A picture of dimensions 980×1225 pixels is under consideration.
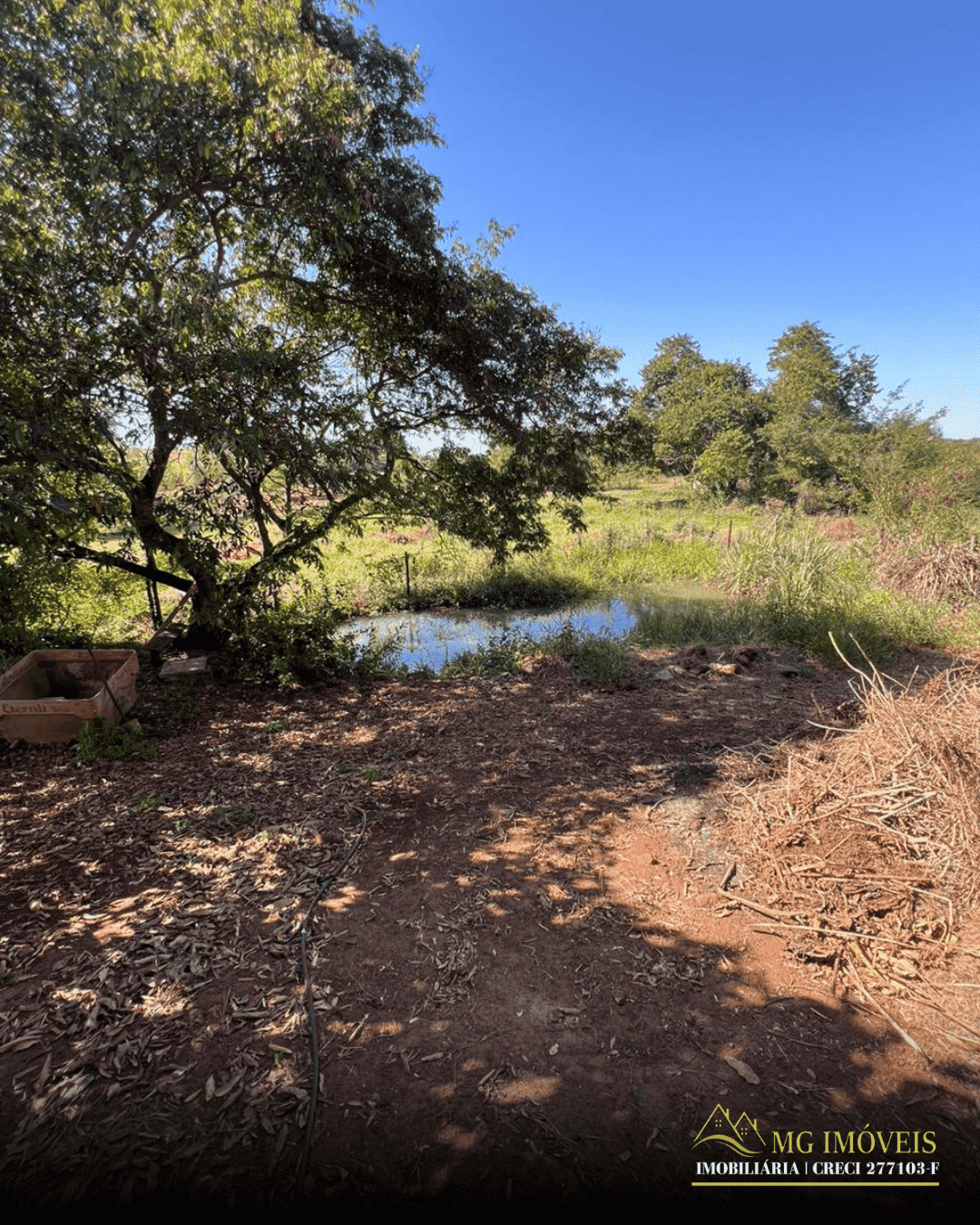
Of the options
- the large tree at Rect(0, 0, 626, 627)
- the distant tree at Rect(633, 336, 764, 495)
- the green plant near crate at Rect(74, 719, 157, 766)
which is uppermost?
the distant tree at Rect(633, 336, 764, 495)

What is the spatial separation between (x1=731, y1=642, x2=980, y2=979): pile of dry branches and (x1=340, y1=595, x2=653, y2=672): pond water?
22.9 ft

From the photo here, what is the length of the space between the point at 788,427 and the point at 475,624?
25.4m

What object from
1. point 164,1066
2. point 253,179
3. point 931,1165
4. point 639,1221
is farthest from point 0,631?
point 931,1165

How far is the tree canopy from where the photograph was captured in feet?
81.3

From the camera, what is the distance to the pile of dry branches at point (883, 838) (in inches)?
114

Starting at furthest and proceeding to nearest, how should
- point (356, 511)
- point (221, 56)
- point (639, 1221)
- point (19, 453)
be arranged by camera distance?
1. point (356, 511)
2. point (221, 56)
3. point (19, 453)
4. point (639, 1221)

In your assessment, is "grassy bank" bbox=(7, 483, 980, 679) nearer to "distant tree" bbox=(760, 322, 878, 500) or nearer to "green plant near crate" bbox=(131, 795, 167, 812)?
"green plant near crate" bbox=(131, 795, 167, 812)

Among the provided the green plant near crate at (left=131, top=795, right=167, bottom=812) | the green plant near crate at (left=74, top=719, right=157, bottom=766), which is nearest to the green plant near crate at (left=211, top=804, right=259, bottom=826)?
the green plant near crate at (left=131, top=795, right=167, bottom=812)

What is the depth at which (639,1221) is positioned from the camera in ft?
6.14

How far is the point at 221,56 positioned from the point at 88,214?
1.71m

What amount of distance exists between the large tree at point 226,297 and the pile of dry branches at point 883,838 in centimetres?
457

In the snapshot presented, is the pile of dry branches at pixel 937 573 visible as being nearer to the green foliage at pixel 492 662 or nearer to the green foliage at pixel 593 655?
the green foliage at pixel 593 655

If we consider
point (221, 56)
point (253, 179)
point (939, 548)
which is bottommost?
point (939, 548)

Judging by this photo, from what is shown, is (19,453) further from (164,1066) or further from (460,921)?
(460,921)
